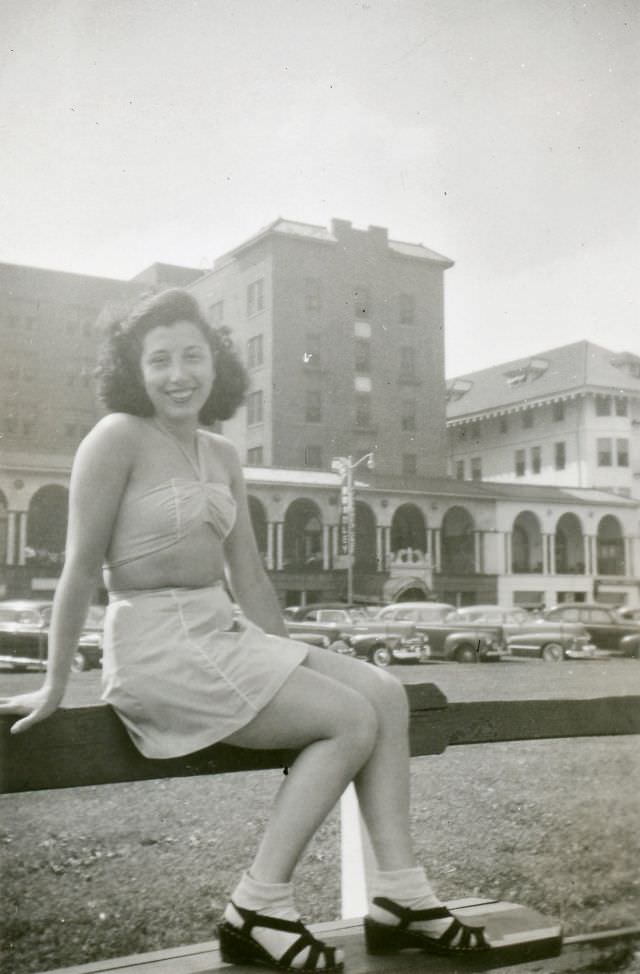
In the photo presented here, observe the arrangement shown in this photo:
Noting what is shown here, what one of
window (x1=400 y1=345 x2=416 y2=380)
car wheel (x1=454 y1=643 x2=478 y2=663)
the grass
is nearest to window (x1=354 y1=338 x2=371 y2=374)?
window (x1=400 y1=345 x2=416 y2=380)

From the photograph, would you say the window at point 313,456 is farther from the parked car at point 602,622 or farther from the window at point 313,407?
the parked car at point 602,622

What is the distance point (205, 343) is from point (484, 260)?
1349 millimetres

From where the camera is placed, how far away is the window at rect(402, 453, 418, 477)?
233 centimetres

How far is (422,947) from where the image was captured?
165 centimetres

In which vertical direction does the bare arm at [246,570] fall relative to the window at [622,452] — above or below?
below

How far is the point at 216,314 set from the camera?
1762 mm

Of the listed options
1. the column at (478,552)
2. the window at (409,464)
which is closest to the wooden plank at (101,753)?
the column at (478,552)

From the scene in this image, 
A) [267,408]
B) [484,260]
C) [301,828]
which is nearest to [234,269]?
[267,408]

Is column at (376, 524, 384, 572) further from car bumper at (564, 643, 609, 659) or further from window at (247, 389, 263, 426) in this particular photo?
car bumper at (564, 643, 609, 659)

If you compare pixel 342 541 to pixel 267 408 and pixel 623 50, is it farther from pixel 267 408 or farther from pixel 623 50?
pixel 623 50

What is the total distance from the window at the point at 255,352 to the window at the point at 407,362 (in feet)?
1.65

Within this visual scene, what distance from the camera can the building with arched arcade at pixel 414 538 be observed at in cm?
178

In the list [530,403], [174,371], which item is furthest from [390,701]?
[530,403]

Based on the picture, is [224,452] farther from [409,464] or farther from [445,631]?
[445,631]
